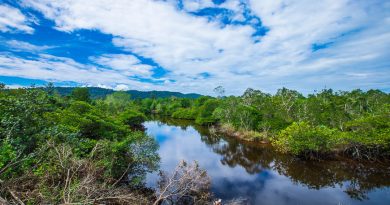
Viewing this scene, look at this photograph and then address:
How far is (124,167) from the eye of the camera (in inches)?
635

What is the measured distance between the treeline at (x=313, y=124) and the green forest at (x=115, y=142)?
0.37ft

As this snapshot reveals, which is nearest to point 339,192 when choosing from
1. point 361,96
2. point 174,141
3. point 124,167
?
point 124,167

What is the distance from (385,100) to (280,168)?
33.5m

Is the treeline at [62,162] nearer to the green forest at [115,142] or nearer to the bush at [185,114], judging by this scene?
the green forest at [115,142]

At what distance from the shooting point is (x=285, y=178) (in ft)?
71.8

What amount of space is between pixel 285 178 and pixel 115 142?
15.7 meters

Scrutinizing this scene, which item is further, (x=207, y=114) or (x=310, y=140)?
(x=207, y=114)

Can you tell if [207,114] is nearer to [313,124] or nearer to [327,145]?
[313,124]

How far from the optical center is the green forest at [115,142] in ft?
28.7

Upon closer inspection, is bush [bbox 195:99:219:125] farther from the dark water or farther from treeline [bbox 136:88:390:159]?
the dark water

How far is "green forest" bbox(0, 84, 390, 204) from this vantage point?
8.75 metres

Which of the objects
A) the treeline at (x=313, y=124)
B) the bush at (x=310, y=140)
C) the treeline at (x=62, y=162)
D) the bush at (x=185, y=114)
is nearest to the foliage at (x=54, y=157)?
the treeline at (x=62, y=162)

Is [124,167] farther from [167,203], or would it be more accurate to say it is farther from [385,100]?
[385,100]

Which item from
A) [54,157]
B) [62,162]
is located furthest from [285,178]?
[54,157]
